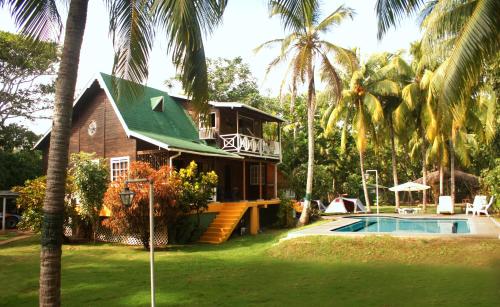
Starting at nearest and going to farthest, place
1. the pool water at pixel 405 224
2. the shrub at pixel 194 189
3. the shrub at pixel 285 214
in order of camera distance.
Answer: the shrub at pixel 194 189
the pool water at pixel 405 224
the shrub at pixel 285 214

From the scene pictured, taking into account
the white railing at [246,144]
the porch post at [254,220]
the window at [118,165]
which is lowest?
the porch post at [254,220]

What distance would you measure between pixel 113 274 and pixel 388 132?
929 inches

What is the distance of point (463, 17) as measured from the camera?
31.5 ft

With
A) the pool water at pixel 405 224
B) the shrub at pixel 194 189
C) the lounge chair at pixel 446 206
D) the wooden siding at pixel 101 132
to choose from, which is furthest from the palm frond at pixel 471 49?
the lounge chair at pixel 446 206

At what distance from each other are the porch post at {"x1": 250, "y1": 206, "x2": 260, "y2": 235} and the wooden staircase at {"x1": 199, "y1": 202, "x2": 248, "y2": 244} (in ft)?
2.38

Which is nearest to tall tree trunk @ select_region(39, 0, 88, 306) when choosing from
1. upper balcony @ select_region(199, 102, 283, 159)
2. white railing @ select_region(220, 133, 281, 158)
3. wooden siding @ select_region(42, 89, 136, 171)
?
wooden siding @ select_region(42, 89, 136, 171)

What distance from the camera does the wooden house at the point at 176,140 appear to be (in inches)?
683

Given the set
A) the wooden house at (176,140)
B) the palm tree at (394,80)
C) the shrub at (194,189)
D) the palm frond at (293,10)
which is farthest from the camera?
the palm tree at (394,80)

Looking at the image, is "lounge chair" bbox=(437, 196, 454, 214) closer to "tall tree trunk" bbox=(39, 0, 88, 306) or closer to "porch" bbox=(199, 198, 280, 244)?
"porch" bbox=(199, 198, 280, 244)

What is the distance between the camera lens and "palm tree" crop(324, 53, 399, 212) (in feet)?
87.0

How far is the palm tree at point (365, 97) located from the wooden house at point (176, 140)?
642 cm

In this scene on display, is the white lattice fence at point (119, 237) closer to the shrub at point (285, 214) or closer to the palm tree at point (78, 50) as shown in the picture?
the shrub at point (285, 214)

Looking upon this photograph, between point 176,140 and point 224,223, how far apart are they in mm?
4012

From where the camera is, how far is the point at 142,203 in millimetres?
14164
